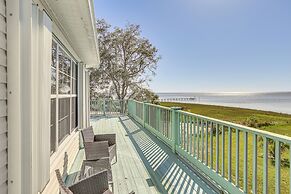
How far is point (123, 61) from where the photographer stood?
2084 cm

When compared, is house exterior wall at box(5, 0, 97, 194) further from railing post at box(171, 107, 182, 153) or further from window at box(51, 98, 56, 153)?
railing post at box(171, 107, 182, 153)

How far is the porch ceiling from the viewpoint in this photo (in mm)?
2650

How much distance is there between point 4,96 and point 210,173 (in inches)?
124

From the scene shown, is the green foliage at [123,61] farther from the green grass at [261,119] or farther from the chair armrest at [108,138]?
the chair armrest at [108,138]

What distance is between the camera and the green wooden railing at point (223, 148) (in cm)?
254

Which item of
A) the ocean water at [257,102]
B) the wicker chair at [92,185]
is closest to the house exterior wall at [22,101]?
the wicker chair at [92,185]

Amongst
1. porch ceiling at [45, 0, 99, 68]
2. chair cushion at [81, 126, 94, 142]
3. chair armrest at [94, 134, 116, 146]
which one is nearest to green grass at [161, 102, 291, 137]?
chair armrest at [94, 134, 116, 146]

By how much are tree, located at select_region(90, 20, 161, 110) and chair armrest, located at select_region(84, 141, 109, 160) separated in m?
16.8

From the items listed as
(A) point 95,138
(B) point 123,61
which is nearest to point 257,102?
(B) point 123,61

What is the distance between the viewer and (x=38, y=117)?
2.04m

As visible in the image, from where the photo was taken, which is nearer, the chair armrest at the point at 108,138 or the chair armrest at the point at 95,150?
the chair armrest at the point at 95,150

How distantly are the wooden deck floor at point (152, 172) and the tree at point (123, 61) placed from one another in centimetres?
1469

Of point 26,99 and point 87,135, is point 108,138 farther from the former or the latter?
point 26,99

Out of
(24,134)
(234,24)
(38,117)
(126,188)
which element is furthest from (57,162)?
(234,24)
